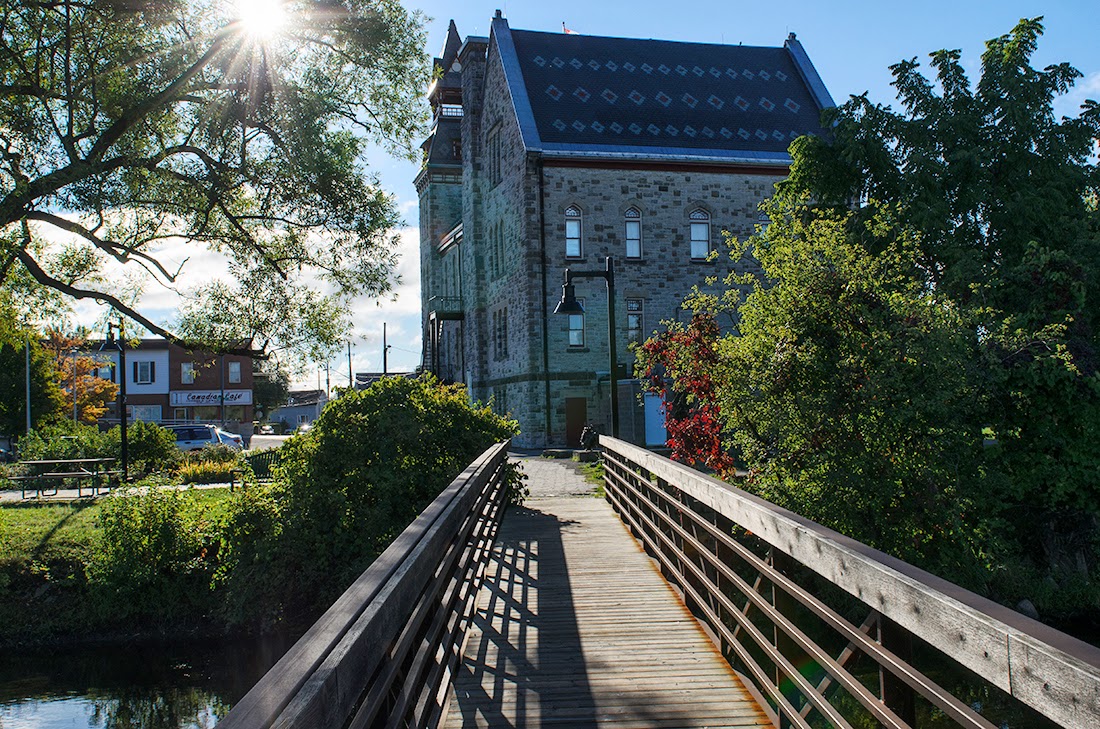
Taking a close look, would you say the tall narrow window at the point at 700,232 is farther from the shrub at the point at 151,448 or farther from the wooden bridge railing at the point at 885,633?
the wooden bridge railing at the point at 885,633

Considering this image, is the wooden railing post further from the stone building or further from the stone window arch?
the stone window arch

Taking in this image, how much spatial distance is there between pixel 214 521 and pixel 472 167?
92.7 feet

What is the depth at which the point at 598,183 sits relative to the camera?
3522 centimetres

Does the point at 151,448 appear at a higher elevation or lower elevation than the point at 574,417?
lower

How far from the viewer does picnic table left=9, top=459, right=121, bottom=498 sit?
2292cm

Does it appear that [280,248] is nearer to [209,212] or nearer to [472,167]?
[209,212]

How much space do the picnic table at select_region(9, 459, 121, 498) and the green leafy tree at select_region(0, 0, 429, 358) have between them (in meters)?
7.46

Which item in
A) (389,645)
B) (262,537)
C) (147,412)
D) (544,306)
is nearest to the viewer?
(389,645)

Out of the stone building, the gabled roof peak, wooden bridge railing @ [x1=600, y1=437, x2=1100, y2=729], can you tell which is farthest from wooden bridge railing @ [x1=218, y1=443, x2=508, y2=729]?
the gabled roof peak

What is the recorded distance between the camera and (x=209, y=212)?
16.7 meters

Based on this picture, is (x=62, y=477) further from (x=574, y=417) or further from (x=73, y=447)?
(x=574, y=417)

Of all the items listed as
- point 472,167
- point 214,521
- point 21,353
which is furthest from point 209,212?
point 21,353

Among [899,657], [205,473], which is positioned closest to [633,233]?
[205,473]

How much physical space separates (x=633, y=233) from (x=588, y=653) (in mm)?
30689
